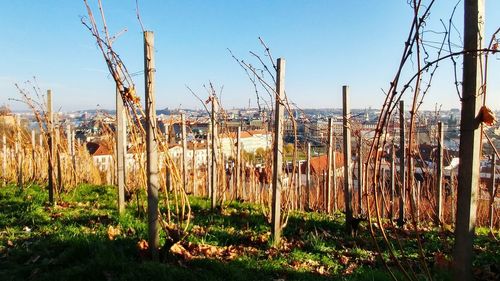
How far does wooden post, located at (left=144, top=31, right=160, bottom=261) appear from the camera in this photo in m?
3.10

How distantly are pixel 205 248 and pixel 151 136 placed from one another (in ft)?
3.97

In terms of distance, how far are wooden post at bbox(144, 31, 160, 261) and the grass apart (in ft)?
0.89

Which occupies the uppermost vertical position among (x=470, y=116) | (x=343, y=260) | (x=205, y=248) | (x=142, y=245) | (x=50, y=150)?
(x=470, y=116)

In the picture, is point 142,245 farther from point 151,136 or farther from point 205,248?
point 151,136

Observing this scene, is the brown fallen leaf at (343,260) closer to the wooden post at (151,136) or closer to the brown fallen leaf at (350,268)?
the brown fallen leaf at (350,268)

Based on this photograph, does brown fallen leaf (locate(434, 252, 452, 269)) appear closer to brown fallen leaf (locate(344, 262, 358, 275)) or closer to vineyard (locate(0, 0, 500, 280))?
vineyard (locate(0, 0, 500, 280))

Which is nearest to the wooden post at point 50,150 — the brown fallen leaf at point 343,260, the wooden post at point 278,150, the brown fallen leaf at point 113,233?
the brown fallen leaf at point 113,233

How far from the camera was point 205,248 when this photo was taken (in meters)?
3.62

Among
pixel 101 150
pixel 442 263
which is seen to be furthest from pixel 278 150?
pixel 101 150

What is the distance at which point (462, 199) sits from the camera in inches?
64.1

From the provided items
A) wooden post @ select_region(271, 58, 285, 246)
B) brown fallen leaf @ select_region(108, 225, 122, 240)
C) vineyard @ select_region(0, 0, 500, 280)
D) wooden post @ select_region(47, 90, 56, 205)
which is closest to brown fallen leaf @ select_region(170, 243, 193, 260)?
vineyard @ select_region(0, 0, 500, 280)

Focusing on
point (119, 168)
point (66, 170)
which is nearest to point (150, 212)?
point (119, 168)

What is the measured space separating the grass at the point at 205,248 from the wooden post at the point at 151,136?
10.7 inches

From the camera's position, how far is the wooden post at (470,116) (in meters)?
1.58
